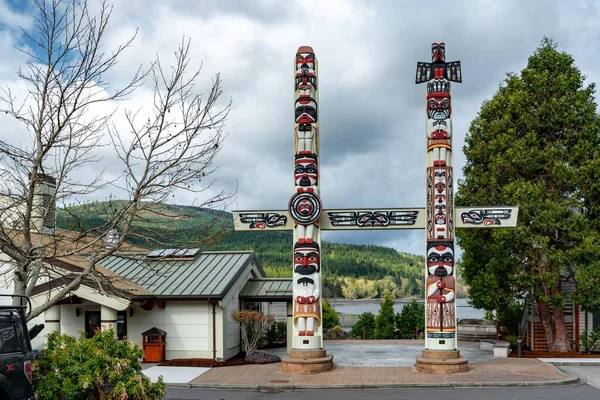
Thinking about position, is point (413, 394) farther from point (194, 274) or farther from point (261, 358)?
point (194, 274)

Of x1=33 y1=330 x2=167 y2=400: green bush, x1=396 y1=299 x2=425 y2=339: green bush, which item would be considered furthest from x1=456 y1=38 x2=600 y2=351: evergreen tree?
x1=33 y1=330 x2=167 y2=400: green bush

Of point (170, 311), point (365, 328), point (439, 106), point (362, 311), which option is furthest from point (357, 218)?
point (362, 311)

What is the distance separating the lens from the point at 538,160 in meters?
22.9

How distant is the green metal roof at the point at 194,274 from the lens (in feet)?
69.9

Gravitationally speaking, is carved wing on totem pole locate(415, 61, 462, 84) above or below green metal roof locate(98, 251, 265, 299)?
above

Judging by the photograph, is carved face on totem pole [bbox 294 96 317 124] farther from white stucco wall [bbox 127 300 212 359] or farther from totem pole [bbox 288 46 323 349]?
white stucco wall [bbox 127 300 212 359]

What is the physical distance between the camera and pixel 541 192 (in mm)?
22375

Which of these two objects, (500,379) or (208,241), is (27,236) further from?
(500,379)

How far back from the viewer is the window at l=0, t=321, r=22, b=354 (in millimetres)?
9609

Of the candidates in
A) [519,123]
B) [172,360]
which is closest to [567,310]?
[519,123]

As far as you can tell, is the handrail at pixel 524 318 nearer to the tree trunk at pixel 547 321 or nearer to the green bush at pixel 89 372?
the tree trunk at pixel 547 321

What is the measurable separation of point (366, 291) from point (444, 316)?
385 ft

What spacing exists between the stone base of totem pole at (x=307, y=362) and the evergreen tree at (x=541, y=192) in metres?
7.41

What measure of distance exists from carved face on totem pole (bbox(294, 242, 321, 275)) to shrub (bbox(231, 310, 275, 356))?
3.04 metres
